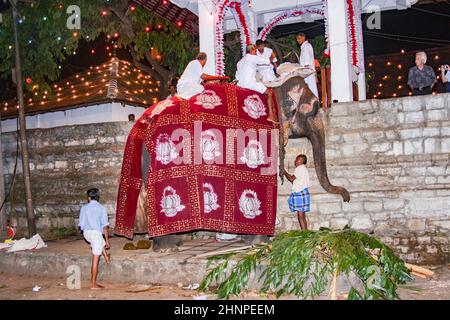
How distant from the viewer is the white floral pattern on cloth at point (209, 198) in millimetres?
7344

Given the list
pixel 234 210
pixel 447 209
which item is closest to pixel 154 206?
pixel 234 210

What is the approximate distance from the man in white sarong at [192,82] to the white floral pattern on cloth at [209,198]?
1.44 meters

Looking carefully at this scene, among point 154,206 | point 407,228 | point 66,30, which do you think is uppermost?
point 66,30

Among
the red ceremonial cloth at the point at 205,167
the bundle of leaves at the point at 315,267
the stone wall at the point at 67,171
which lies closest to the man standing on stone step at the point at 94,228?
the red ceremonial cloth at the point at 205,167

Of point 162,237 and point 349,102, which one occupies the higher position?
point 349,102

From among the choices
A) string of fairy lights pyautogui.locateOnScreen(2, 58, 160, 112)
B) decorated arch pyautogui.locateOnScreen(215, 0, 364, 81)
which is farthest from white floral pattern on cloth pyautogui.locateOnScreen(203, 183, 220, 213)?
string of fairy lights pyautogui.locateOnScreen(2, 58, 160, 112)

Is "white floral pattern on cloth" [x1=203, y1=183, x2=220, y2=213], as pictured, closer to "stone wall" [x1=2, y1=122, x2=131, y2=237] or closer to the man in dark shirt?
"stone wall" [x1=2, y1=122, x2=131, y2=237]

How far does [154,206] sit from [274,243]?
1871 millimetres

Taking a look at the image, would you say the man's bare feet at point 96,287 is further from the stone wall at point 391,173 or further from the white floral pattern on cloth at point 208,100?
the stone wall at point 391,173

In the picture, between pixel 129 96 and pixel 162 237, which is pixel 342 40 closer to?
pixel 162 237

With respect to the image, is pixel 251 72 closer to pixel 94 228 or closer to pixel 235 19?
pixel 94 228

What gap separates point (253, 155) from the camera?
25.5 feet

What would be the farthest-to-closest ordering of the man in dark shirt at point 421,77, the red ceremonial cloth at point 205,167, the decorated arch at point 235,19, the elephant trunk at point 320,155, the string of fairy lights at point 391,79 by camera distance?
1. the string of fairy lights at point 391,79
2. the decorated arch at point 235,19
3. the man in dark shirt at point 421,77
4. the elephant trunk at point 320,155
5. the red ceremonial cloth at point 205,167

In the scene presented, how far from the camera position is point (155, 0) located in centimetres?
1194
